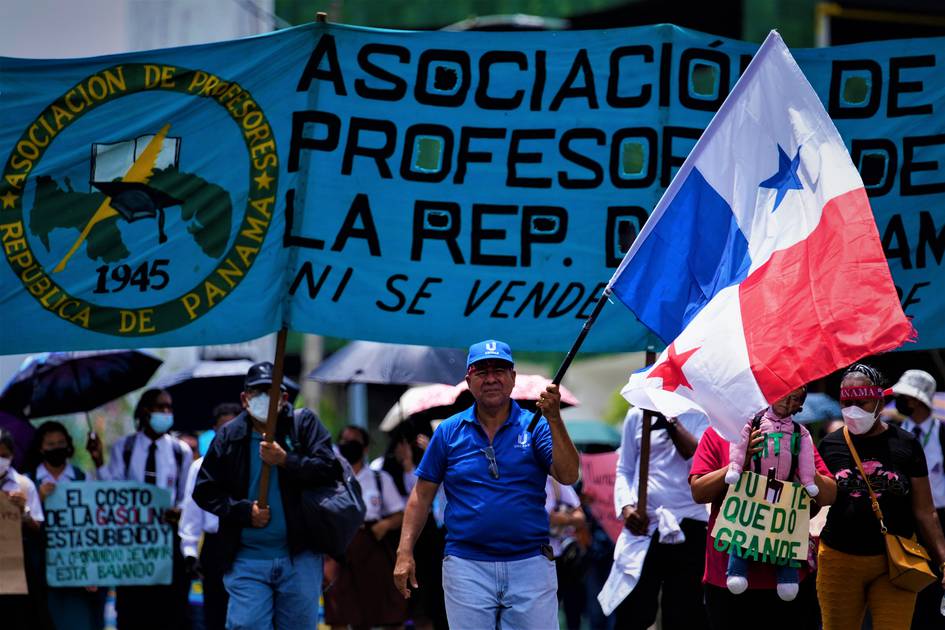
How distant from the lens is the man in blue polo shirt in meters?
7.91

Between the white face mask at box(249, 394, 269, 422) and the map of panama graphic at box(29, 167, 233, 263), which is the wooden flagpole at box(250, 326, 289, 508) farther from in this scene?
the map of panama graphic at box(29, 167, 233, 263)

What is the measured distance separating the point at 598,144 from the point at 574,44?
621mm

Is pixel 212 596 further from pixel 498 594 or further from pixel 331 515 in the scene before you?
pixel 498 594

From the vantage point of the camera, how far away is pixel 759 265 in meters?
7.76

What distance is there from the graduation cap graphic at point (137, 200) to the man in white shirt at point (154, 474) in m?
3.50

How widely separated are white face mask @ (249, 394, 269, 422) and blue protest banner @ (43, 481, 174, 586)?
2871 millimetres

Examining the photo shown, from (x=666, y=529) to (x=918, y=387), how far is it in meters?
3.31

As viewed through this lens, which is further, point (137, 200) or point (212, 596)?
point (212, 596)

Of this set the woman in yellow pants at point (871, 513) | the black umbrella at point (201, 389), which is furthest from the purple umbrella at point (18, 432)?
the woman in yellow pants at point (871, 513)

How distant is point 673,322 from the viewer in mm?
8023

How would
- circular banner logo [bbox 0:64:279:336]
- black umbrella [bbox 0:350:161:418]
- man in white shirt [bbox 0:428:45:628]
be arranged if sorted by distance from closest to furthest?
circular banner logo [bbox 0:64:279:336], man in white shirt [bbox 0:428:45:628], black umbrella [bbox 0:350:161:418]

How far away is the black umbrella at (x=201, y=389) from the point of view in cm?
1416

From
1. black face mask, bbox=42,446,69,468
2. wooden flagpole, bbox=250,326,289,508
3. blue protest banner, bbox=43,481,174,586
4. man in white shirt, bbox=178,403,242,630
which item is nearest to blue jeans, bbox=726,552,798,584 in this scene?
wooden flagpole, bbox=250,326,289,508

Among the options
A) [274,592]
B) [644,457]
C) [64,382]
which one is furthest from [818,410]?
[274,592]
